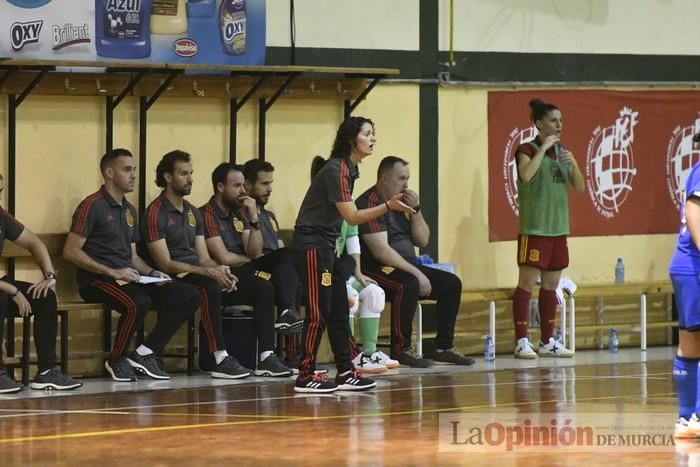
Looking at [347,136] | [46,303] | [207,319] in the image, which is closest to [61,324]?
[46,303]

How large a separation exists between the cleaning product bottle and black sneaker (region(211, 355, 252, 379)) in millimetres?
2413

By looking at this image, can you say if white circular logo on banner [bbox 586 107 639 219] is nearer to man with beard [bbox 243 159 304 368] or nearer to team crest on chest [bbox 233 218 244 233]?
man with beard [bbox 243 159 304 368]

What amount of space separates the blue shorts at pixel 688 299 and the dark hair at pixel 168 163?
4.61 metres

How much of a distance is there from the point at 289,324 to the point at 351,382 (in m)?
1.27

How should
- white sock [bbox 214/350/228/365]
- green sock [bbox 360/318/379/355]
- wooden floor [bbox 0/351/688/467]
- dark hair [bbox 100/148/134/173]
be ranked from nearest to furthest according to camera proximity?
wooden floor [bbox 0/351/688/467] < dark hair [bbox 100/148/134/173] < white sock [bbox 214/350/228/365] < green sock [bbox 360/318/379/355]

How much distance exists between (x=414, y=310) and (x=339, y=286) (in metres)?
2.03

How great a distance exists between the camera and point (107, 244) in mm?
10680

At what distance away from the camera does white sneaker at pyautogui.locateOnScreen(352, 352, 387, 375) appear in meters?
11.1

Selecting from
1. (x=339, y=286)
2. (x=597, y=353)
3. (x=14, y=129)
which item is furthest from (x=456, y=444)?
(x=597, y=353)

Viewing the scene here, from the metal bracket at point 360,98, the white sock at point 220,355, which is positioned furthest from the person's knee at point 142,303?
the metal bracket at point 360,98

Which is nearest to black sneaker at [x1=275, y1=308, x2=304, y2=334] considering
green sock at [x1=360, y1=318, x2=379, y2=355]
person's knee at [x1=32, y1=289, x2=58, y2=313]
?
green sock at [x1=360, y1=318, x2=379, y2=355]

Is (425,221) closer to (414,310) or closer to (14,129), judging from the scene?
(414,310)

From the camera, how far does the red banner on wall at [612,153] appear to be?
1303cm

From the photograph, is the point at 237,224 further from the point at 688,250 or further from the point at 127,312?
the point at 688,250
